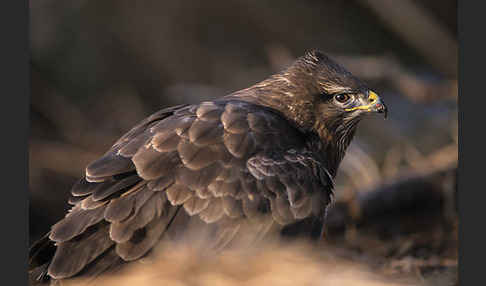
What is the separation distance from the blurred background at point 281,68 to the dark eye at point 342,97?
0.84 meters

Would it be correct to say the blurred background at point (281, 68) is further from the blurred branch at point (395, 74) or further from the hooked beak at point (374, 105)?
the hooked beak at point (374, 105)

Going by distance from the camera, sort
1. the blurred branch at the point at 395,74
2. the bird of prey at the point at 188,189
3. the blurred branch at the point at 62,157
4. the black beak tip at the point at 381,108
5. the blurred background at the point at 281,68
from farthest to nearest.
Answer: the blurred branch at the point at 395,74
the blurred branch at the point at 62,157
the blurred background at the point at 281,68
the black beak tip at the point at 381,108
the bird of prey at the point at 188,189

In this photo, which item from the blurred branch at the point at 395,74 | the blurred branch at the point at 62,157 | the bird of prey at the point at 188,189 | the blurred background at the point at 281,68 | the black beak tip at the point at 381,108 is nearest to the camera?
the bird of prey at the point at 188,189

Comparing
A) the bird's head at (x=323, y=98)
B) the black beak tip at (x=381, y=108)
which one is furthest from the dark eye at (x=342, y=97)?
the black beak tip at (x=381, y=108)

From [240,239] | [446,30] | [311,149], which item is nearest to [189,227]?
[240,239]

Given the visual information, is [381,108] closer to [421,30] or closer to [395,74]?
[421,30]

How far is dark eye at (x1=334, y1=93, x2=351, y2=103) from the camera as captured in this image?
3.00 metres

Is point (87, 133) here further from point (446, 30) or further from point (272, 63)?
point (446, 30)

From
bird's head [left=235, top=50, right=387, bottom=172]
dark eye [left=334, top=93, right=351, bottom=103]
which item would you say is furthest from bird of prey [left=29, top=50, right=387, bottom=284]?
dark eye [left=334, top=93, right=351, bottom=103]

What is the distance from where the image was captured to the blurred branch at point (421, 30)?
378 cm

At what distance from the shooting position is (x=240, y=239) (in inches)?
87.6

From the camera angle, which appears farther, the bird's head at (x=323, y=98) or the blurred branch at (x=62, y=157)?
the blurred branch at (x=62, y=157)

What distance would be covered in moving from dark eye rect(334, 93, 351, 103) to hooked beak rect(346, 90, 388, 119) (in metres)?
0.05

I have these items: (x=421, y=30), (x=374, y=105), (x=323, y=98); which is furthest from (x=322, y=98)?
(x=421, y=30)
